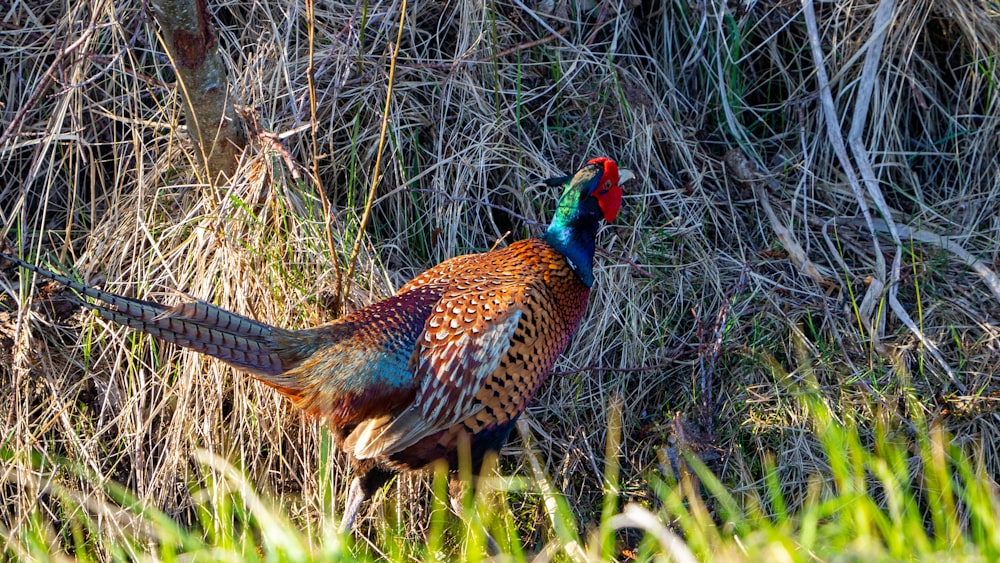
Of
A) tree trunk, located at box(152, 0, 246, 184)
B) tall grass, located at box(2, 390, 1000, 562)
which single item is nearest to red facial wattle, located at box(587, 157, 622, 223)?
tall grass, located at box(2, 390, 1000, 562)

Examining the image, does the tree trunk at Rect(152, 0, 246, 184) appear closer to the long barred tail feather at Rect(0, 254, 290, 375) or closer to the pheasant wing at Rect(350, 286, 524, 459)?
the long barred tail feather at Rect(0, 254, 290, 375)

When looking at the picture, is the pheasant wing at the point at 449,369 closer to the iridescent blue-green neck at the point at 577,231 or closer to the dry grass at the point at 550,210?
the iridescent blue-green neck at the point at 577,231

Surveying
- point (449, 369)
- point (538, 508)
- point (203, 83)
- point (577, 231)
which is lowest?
point (538, 508)

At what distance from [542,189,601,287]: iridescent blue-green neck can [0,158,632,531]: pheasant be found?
0.12 m

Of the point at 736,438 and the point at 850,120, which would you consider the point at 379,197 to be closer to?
the point at 736,438

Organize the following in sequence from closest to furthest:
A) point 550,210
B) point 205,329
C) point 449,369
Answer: point 205,329
point 449,369
point 550,210

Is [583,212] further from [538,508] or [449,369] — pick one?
[538,508]

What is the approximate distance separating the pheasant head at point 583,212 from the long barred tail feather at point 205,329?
3.01ft

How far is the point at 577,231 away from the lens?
9.64 ft

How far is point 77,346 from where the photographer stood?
3.15 m

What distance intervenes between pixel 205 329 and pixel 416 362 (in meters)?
0.58

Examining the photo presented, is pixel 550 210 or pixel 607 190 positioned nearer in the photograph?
pixel 607 190

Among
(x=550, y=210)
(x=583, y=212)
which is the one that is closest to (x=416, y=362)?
(x=583, y=212)

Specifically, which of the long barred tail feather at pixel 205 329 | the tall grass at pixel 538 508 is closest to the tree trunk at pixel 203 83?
the long barred tail feather at pixel 205 329
